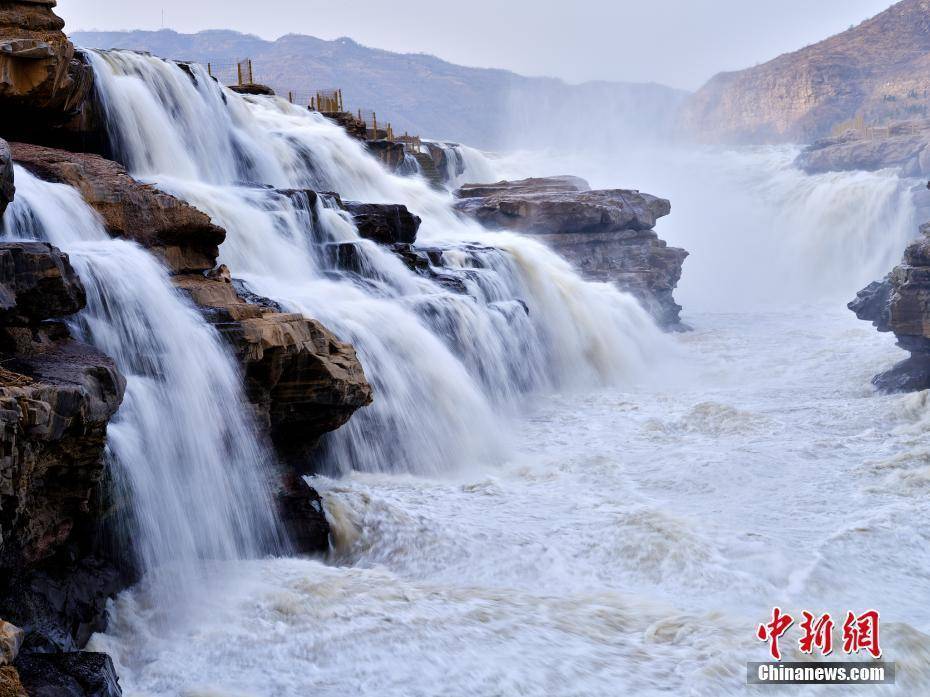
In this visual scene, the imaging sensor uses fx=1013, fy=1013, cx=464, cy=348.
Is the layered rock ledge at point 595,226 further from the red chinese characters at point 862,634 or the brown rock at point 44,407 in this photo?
the red chinese characters at point 862,634

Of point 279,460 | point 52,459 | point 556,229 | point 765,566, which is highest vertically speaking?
point 556,229

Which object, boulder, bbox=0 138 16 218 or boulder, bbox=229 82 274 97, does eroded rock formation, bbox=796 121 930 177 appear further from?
boulder, bbox=0 138 16 218

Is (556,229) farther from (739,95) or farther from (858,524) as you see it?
(739,95)

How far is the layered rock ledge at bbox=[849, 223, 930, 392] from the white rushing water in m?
0.49

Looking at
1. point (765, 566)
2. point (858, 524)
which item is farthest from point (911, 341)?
point (765, 566)

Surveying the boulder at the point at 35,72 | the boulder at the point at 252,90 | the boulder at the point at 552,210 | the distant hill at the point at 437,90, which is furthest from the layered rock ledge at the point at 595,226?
the distant hill at the point at 437,90

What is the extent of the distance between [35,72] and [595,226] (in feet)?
41.6

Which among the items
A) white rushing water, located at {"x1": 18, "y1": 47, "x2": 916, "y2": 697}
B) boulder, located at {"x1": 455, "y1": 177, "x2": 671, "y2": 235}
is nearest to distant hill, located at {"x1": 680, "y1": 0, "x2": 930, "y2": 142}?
boulder, located at {"x1": 455, "y1": 177, "x2": 671, "y2": 235}

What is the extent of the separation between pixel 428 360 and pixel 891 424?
507 centimetres

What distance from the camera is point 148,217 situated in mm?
8711

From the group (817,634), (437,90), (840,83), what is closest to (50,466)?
(817,634)

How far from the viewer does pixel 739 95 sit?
65.8 m

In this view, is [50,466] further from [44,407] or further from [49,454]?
[44,407]

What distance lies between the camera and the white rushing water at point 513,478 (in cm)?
573
